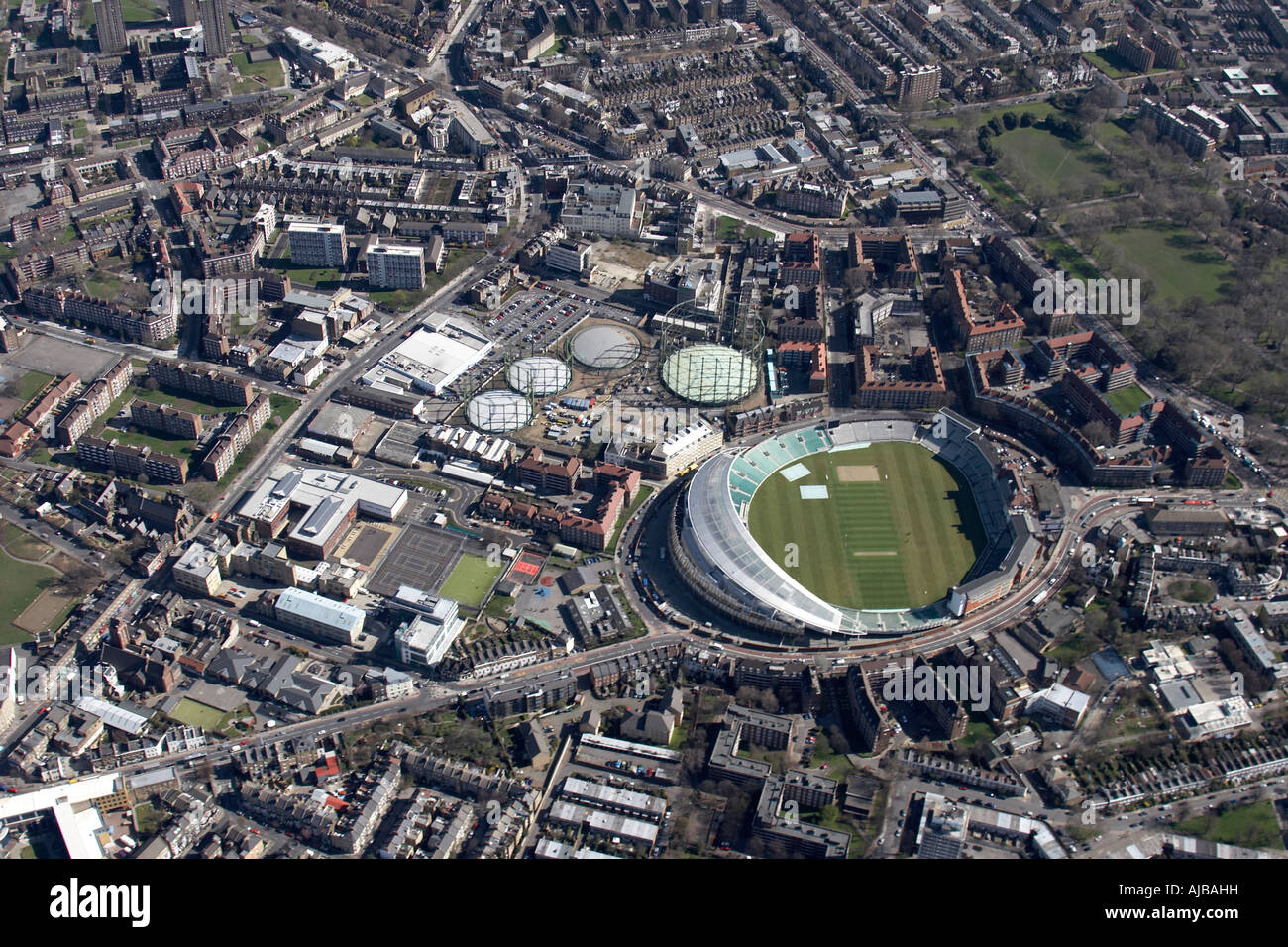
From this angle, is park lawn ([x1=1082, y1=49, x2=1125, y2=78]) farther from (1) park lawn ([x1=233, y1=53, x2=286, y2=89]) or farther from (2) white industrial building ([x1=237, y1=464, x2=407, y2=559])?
(2) white industrial building ([x1=237, y1=464, x2=407, y2=559])

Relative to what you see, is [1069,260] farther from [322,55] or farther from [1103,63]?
[322,55]

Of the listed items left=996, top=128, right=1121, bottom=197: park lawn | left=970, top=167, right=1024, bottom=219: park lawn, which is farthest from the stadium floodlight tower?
left=996, top=128, right=1121, bottom=197: park lawn

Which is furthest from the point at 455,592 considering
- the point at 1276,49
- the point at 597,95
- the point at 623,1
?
the point at 1276,49

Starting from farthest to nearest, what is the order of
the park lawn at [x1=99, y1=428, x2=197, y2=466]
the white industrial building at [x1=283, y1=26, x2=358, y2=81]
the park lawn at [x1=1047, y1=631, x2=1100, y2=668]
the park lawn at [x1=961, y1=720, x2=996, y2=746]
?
the white industrial building at [x1=283, y1=26, x2=358, y2=81], the park lawn at [x1=99, y1=428, x2=197, y2=466], the park lawn at [x1=1047, y1=631, x2=1100, y2=668], the park lawn at [x1=961, y1=720, x2=996, y2=746]

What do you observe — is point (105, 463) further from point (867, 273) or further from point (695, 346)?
point (867, 273)

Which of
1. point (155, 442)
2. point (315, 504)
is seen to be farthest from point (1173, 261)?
point (155, 442)

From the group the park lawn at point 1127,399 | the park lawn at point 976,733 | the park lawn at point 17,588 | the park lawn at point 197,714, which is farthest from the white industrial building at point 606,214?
the park lawn at point 976,733
